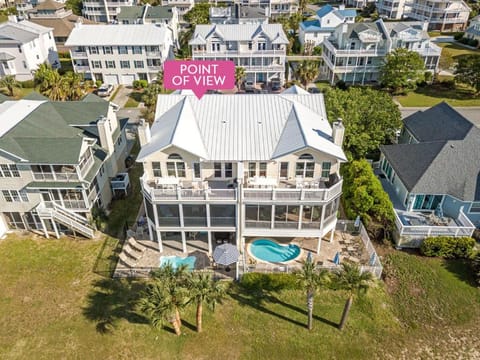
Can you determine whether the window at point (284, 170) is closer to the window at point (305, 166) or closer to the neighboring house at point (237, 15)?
the window at point (305, 166)

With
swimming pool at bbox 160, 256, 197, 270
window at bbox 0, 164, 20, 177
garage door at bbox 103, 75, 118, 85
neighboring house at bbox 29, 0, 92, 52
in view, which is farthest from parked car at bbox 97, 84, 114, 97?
swimming pool at bbox 160, 256, 197, 270

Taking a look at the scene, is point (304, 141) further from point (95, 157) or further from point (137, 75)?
point (137, 75)

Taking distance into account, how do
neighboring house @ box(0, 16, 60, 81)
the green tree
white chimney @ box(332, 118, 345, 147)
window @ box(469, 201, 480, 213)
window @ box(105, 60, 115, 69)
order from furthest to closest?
window @ box(105, 60, 115, 69)
neighboring house @ box(0, 16, 60, 81)
the green tree
window @ box(469, 201, 480, 213)
white chimney @ box(332, 118, 345, 147)

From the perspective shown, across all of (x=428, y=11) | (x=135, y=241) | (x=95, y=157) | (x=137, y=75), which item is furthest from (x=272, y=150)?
(x=428, y=11)

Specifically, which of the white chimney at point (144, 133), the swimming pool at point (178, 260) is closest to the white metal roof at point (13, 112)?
the white chimney at point (144, 133)

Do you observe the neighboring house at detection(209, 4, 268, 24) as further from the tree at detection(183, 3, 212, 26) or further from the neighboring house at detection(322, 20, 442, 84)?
the neighboring house at detection(322, 20, 442, 84)

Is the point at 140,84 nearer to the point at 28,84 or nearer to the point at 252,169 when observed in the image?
the point at 28,84
